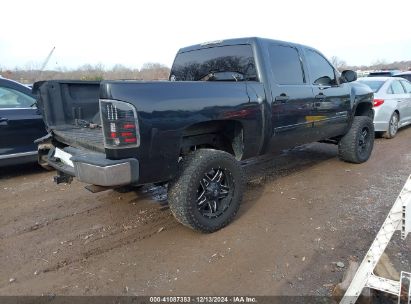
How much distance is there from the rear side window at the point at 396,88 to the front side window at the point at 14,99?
25.5 feet

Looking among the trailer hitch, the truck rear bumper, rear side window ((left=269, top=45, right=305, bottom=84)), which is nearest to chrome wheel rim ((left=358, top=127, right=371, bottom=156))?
rear side window ((left=269, top=45, right=305, bottom=84))

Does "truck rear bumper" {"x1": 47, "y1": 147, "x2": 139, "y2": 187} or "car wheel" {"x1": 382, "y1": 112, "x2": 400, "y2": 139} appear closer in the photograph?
"truck rear bumper" {"x1": 47, "y1": 147, "x2": 139, "y2": 187}

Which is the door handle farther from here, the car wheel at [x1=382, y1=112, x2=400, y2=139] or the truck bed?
the car wheel at [x1=382, y1=112, x2=400, y2=139]

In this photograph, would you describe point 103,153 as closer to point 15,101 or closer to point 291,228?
point 291,228

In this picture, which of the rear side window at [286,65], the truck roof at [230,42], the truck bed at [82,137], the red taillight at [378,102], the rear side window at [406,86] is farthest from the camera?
the rear side window at [406,86]

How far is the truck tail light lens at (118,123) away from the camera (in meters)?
2.88

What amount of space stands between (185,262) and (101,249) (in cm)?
85

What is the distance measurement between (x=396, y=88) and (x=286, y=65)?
5.84 m

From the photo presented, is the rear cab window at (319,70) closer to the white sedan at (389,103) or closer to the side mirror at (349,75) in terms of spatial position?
the side mirror at (349,75)

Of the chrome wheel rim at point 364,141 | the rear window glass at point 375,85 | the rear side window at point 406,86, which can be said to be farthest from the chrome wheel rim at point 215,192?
the rear side window at point 406,86

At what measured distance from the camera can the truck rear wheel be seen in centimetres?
339

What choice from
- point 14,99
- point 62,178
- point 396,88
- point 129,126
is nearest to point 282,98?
point 129,126

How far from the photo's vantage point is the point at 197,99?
3.39 meters

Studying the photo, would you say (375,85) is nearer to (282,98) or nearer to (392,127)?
(392,127)
